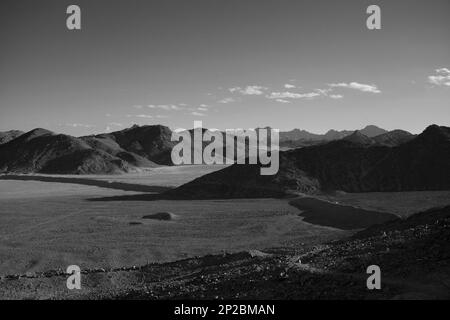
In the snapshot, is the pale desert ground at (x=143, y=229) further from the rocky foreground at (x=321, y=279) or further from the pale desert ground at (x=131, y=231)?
the rocky foreground at (x=321, y=279)

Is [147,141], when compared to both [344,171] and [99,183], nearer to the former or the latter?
[99,183]

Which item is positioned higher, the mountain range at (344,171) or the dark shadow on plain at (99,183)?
the mountain range at (344,171)

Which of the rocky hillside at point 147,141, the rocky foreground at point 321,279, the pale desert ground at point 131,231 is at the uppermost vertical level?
the rocky hillside at point 147,141

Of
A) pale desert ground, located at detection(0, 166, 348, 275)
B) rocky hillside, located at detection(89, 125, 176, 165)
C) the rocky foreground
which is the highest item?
rocky hillside, located at detection(89, 125, 176, 165)

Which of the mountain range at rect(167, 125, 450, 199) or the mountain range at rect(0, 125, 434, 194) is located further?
the mountain range at rect(0, 125, 434, 194)

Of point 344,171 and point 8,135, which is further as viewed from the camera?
point 8,135

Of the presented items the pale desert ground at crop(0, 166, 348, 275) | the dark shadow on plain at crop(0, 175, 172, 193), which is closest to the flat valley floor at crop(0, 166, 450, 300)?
the pale desert ground at crop(0, 166, 348, 275)

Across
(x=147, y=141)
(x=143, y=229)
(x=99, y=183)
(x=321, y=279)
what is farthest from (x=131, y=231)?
(x=147, y=141)

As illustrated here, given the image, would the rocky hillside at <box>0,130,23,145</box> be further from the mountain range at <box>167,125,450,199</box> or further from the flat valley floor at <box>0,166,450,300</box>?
the mountain range at <box>167,125,450,199</box>

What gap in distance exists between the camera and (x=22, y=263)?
22625 millimetres

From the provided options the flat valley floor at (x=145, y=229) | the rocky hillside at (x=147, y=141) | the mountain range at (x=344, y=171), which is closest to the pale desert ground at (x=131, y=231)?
the flat valley floor at (x=145, y=229)
